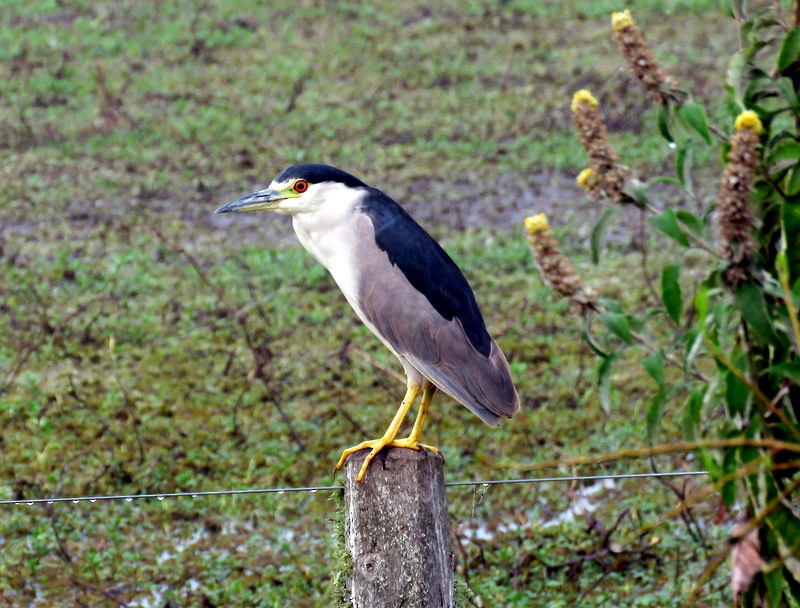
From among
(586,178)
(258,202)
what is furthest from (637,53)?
(258,202)

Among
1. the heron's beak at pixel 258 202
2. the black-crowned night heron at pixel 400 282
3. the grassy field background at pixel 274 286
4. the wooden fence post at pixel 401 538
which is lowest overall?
the grassy field background at pixel 274 286

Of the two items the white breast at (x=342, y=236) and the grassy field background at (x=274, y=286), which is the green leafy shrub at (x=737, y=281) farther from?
the white breast at (x=342, y=236)

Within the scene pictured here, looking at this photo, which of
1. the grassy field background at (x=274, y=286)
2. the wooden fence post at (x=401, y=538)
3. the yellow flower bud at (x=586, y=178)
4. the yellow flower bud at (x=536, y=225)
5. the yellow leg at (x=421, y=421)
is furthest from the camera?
the grassy field background at (x=274, y=286)

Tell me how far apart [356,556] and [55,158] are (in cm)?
744

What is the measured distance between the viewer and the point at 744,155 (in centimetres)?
202

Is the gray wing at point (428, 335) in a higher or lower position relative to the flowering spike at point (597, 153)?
lower

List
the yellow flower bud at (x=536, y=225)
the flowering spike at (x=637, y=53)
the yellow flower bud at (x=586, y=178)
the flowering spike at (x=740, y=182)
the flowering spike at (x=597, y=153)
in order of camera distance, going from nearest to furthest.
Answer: the flowering spike at (x=740, y=182) → the yellow flower bud at (x=536, y=225) → the flowering spike at (x=597, y=153) → the yellow flower bud at (x=586, y=178) → the flowering spike at (x=637, y=53)

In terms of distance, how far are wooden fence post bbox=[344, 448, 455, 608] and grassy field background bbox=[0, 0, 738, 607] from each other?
41cm

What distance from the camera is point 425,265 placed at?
325 cm

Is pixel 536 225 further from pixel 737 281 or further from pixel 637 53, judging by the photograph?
pixel 637 53

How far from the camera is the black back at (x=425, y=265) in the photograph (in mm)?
3242

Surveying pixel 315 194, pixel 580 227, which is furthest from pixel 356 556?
pixel 580 227

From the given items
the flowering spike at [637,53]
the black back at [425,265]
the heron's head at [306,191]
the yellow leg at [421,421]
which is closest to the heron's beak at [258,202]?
the heron's head at [306,191]

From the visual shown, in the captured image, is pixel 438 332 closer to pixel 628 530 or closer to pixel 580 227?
pixel 628 530
